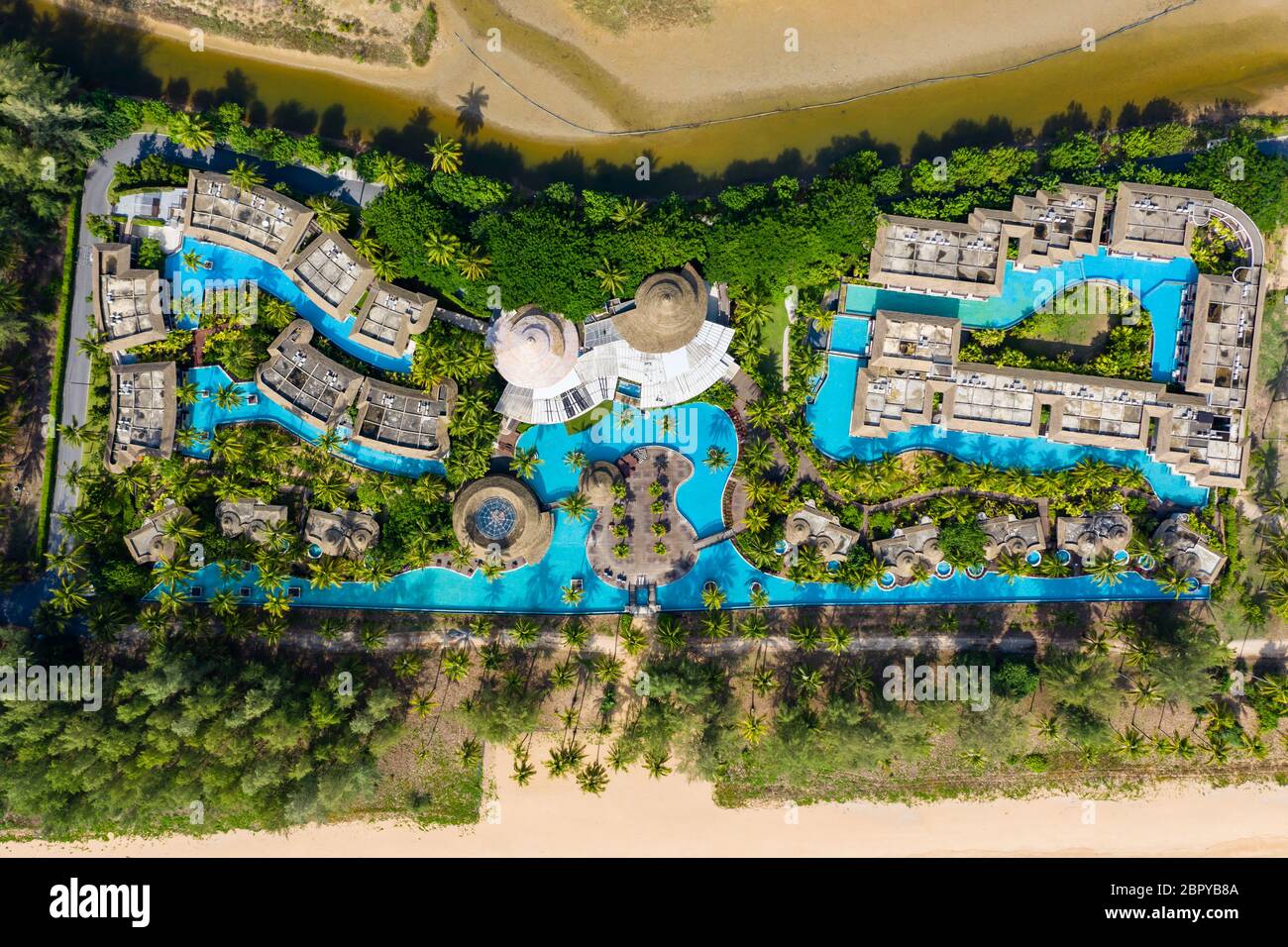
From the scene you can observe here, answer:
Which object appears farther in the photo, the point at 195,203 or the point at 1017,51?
the point at 1017,51

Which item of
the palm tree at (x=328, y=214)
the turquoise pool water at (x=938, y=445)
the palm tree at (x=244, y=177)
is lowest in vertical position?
the turquoise pool water at (x=938, y=445)

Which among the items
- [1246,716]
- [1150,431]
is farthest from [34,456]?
[1246,716]

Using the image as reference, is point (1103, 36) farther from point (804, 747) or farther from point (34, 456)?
point (34, 456)

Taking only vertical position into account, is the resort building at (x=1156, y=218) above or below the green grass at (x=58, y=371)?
above

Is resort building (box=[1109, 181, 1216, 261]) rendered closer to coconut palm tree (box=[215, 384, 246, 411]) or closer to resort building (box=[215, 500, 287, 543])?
resort building (box=[215, 500, 287, 543])

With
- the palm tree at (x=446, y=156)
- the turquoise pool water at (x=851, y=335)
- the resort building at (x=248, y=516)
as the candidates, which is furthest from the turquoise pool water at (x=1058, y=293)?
the resort building at (x=248, y=516)

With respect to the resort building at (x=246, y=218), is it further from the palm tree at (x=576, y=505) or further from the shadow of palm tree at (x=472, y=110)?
the palm tree at (x=576, y=505)

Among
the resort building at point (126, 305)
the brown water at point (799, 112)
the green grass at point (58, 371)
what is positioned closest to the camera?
the resort building at point (126, 305)

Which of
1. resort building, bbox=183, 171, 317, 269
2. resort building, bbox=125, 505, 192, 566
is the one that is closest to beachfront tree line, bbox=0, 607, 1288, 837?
resort building, bbox=125, 505, 192, 566
